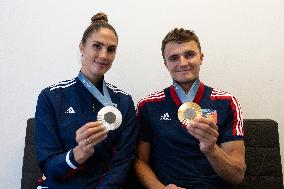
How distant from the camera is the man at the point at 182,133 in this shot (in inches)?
62.5

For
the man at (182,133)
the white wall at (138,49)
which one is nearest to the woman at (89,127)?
the man at (182,133)

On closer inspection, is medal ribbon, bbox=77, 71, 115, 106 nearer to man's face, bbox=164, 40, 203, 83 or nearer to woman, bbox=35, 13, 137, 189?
woman, bbox=35, 13, 137, 189

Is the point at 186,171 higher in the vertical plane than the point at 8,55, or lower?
lower

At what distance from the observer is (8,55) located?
7.38ft

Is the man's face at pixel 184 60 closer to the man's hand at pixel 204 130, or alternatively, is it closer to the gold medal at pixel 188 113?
the gold medal at pixel 188 113

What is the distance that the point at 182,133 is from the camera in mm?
1647

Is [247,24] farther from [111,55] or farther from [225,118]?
[111,55]

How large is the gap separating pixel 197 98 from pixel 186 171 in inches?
15.1

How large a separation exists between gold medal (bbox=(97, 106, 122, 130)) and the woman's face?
250 millimetres

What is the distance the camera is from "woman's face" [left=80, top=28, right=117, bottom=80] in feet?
5.34

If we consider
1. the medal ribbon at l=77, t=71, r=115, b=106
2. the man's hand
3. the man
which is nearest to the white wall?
the man

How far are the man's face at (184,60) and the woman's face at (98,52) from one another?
32 cm

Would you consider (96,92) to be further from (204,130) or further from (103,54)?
(204,130)

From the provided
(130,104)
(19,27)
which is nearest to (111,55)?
(130,104)
